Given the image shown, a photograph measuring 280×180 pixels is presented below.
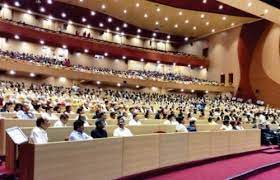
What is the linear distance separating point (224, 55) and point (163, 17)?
6238 mm

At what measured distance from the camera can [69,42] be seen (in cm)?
2353

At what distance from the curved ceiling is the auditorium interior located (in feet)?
0.26

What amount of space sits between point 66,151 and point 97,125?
1.41 m

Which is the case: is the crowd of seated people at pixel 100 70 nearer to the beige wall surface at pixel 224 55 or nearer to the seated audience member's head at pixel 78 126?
the beige wall surface at pixel 224 55

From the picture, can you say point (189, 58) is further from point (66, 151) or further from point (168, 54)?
point (66, 151)

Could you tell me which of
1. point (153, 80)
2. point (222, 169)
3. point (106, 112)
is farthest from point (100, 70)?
point (222, 169)

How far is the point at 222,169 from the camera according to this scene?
20.8 ft

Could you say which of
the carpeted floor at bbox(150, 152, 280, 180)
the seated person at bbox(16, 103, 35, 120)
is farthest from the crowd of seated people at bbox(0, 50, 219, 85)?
the carpeted floor at bbox(150, 152, 280, 180)

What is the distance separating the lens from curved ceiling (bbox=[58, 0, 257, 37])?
76.1ft

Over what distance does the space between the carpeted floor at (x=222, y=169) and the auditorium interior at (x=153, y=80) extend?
3 centimetres

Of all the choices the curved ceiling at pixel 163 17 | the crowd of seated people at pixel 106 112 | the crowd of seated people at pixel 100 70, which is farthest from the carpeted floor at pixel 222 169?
the curved ceiling at pixel 163 17

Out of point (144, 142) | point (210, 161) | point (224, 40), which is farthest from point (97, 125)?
point (224, 40)

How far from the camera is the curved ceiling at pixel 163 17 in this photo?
2319cm

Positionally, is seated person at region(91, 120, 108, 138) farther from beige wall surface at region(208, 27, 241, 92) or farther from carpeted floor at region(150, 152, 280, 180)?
beige wall surface at region(208, 27, 241, 92)
